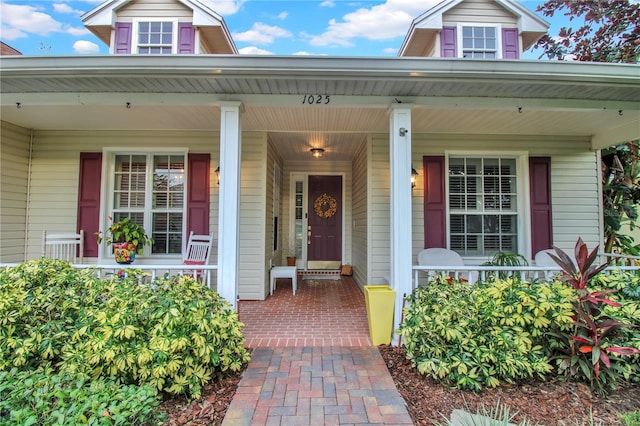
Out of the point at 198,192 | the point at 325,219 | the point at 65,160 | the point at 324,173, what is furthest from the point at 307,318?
the point at 65,160

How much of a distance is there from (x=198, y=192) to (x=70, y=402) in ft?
11.0

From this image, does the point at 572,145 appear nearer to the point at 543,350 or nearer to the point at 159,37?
the point at 543,350

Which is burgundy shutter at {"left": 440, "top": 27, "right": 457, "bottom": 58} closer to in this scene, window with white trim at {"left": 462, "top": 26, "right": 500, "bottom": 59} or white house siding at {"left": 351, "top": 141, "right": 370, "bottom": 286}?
window with white trim at {"left": 462, "top": 26, "right": 500, "bottom": 59}

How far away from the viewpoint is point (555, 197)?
16.1ft

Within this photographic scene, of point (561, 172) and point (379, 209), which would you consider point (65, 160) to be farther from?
point (561, 172)

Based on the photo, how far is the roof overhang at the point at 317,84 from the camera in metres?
2.72

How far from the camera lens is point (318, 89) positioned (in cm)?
307

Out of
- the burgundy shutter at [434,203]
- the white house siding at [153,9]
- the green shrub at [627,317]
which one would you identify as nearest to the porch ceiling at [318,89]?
the burgundy shutter at [434,203]

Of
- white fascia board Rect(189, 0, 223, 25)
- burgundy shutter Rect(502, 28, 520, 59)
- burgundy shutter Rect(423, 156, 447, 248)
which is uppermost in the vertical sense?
white fascia board Rect(189, 0, 223, 25)

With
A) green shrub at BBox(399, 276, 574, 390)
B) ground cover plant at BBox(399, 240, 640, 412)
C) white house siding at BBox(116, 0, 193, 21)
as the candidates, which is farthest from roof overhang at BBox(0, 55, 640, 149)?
white house siding at BBox(116, 0, 193, 21)

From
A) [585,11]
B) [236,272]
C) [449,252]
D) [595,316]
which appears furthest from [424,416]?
[585,11]

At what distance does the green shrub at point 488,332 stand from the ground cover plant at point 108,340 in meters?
1.58

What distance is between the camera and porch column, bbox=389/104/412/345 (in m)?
3.13

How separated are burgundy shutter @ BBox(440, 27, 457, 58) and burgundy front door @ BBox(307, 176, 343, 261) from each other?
3.17 meters
